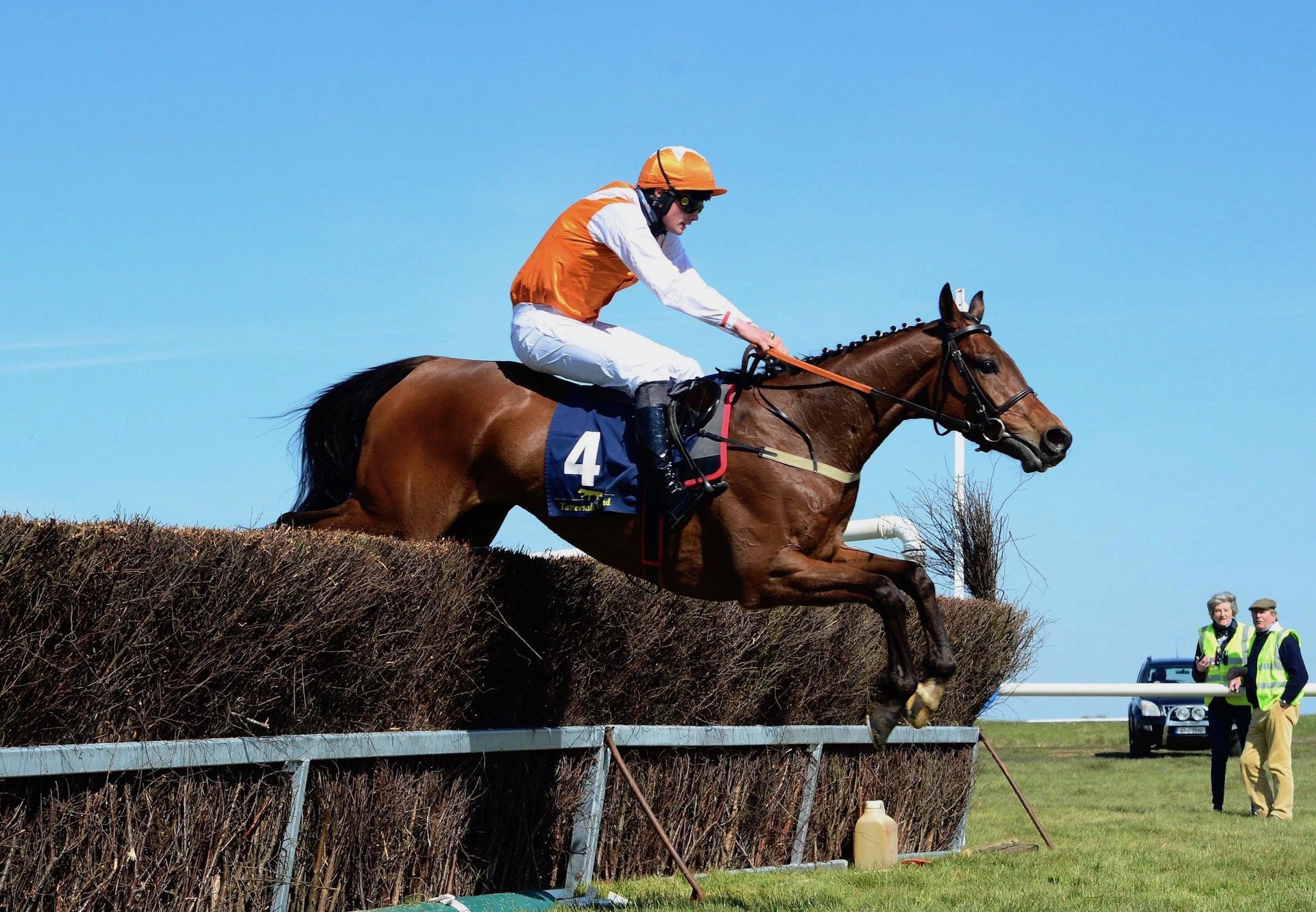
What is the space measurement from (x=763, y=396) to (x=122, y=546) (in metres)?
2.65

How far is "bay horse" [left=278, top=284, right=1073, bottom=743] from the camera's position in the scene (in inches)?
219

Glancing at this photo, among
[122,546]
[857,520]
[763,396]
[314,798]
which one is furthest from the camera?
[857,520]

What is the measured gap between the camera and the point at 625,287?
6188 mm

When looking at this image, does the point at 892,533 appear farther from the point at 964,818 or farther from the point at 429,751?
the point at 429,751

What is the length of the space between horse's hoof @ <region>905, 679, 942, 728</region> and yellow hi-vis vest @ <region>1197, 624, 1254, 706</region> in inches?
276

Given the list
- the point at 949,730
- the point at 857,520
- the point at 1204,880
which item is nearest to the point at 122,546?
the point at 1204,880

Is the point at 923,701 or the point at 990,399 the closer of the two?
the point at 923,701

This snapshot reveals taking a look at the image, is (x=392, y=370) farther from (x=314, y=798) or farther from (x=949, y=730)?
(x=949, y=730)

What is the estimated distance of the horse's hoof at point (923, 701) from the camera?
5.43 meters

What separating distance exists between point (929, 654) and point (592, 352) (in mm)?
1812

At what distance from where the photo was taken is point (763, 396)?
235 inches

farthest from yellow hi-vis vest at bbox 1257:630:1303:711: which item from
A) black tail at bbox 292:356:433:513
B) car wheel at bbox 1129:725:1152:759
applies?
car wheel at bbox 1129:725:1152:759

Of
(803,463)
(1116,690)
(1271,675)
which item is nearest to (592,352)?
(803,463)

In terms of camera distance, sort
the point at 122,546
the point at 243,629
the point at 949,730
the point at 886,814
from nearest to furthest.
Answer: the point at 122,546
the point at 243,629
the point at 886,814
the point at 949,730
